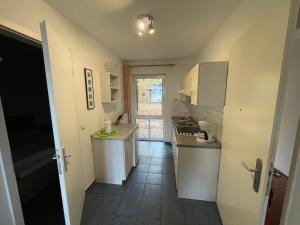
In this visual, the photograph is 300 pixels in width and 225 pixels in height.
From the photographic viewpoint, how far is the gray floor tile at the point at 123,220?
1629 millimetres

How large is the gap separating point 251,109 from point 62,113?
1533mm

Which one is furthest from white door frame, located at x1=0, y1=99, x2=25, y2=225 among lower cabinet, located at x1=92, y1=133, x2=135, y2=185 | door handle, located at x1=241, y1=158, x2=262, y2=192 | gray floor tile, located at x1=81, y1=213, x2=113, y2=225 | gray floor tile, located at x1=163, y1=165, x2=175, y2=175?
gray floor tile, located at x1=163, y1=165, x2=175, y2=175

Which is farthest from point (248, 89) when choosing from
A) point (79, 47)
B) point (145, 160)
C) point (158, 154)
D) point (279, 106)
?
point (158, 154)

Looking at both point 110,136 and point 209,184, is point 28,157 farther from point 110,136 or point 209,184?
point 209,184

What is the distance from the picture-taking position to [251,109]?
1.04 metres

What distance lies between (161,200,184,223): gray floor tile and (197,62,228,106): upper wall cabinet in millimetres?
1437

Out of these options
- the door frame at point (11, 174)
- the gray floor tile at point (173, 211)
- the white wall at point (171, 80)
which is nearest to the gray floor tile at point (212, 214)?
the gray floor tile at point (173, 211)

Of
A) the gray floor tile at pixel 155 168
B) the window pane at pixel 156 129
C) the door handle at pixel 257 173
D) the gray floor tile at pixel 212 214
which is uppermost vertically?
the door handle at pixel 257 173

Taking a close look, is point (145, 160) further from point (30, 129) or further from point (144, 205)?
point (30, 129)

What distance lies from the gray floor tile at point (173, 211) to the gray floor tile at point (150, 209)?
7cm

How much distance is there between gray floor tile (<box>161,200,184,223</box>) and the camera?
5.55ft

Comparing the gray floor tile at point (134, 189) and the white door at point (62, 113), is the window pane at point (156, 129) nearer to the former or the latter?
the gray floor tile at point (134, 189)

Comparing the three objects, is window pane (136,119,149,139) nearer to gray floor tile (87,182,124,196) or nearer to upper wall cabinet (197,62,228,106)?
gray floor tile (87,182,124,196)

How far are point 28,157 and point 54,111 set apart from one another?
161cm
